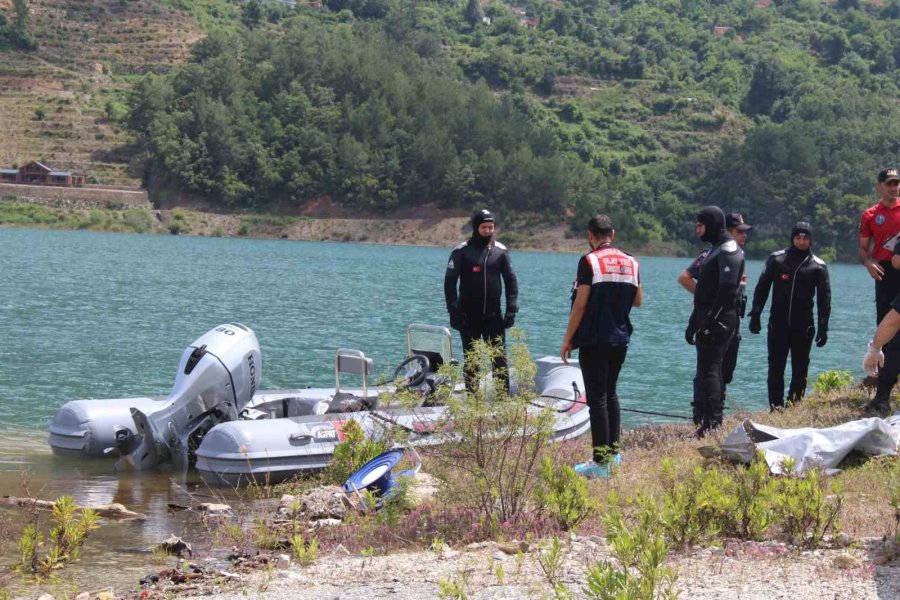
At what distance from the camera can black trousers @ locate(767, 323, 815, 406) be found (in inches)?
396

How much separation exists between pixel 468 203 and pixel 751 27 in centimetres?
10216

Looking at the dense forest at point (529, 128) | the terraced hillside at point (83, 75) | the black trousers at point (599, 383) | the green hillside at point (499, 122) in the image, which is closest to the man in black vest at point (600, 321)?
the black trousers at point (599, 383)

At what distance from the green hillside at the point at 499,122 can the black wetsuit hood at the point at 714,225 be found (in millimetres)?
92424

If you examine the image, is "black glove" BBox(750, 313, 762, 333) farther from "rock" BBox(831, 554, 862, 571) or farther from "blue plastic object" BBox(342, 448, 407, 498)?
"rock" BBox(831, 554, 862, 571)

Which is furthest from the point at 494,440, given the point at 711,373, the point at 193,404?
the point at 193,404

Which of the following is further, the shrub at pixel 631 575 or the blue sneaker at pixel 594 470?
the blue sneaker at pixel 594 470

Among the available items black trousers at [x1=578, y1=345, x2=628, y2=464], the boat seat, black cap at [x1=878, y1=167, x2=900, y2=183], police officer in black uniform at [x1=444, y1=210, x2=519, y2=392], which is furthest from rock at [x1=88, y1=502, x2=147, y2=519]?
black cap at [x1=878, y1=167, x2=900, y2=183]

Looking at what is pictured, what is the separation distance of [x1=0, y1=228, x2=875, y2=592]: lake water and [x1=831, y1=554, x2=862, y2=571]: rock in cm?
364

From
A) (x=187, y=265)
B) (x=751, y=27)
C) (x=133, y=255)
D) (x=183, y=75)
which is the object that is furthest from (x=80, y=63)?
(x=751, y=27)

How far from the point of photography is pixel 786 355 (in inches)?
402

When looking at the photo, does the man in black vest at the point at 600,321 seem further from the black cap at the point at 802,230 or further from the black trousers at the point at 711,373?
the black cap at the point at 802,230

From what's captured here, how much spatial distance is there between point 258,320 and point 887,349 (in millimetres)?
23018

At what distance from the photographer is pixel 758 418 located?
948 cm

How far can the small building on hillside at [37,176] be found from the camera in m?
96.9
